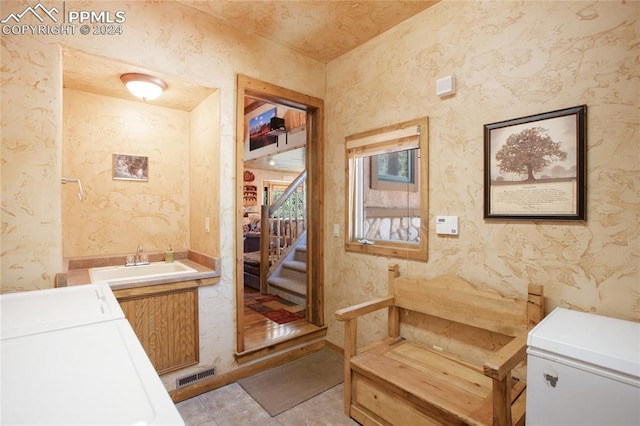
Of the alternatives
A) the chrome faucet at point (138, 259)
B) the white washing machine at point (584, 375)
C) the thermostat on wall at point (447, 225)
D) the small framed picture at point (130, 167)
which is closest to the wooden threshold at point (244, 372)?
the chrome faucet at point (138, 259)

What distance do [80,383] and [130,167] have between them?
2.40 m

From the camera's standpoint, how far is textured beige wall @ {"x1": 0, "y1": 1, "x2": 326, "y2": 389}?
5.63 ft

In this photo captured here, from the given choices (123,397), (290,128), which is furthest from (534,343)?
(290,128)

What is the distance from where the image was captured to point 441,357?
2039 millimetres

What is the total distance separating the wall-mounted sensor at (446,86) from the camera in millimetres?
2078

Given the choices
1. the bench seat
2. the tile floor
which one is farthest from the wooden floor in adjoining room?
the bench seat

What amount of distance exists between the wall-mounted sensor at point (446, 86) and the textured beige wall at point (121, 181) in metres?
1.73

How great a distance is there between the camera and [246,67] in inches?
101

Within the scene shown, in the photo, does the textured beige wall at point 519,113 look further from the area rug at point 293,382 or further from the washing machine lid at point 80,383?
the washing machine lid at point 80,383

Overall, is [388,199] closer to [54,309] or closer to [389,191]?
[389,191]

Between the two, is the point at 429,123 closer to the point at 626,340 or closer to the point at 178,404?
the point at 626,340

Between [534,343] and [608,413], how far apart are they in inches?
10.9

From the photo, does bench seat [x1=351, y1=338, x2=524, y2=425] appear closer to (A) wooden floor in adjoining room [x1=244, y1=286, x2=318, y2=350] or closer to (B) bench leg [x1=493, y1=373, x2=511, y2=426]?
(B) bench leg [x1=493, y1=373, x2=511, y2=426]

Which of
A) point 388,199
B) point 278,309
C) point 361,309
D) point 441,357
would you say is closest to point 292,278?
point 278,309
